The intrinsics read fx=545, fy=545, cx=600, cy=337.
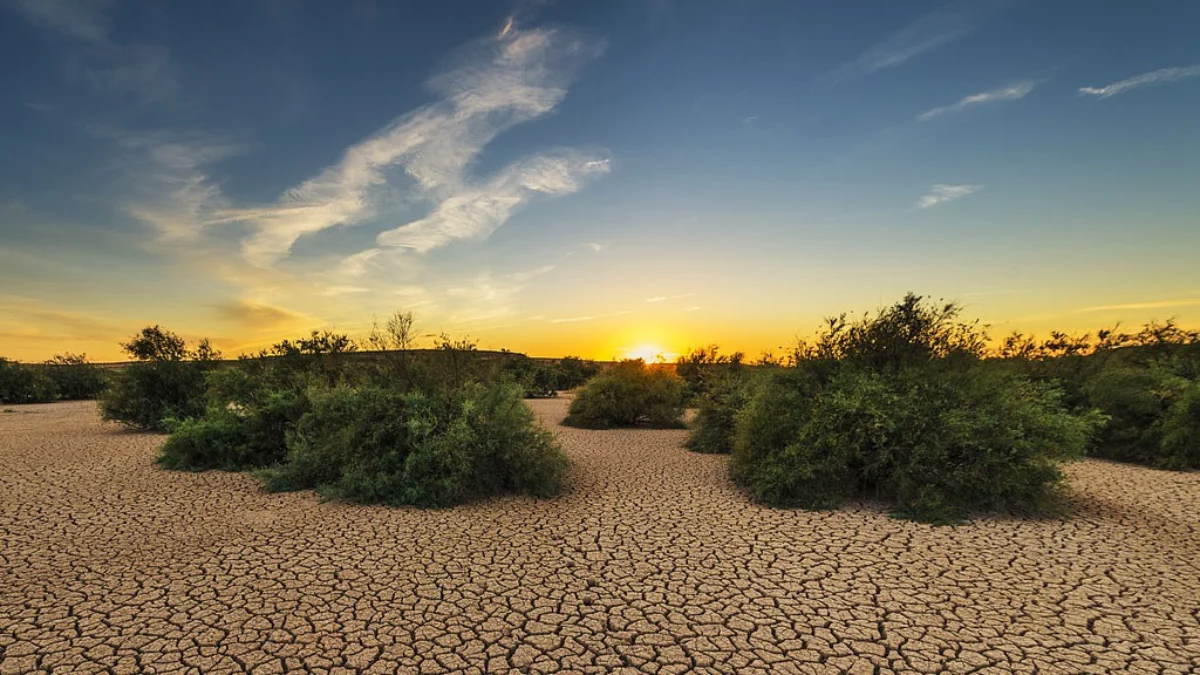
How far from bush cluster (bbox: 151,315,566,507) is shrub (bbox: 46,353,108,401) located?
2606 centimetres

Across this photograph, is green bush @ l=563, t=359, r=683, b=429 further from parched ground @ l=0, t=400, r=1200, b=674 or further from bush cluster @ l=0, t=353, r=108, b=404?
bush cluster @ l=0, t=353, r=108, b=404

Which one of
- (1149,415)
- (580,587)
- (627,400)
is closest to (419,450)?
(580,587)

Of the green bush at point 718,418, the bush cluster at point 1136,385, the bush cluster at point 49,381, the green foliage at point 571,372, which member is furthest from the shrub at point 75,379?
the bush cluster at point 1136,385

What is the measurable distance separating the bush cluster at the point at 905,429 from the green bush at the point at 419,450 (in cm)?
382

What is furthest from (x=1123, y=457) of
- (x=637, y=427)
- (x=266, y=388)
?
(x=266, y=388)

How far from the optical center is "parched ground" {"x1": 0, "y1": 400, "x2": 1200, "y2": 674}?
4.18 meters

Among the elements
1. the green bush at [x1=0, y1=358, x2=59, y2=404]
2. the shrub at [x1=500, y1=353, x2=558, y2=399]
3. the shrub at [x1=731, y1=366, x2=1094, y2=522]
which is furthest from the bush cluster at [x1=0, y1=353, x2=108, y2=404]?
the shrub at [x1=731, y1=366, x2=1094, y2=522]

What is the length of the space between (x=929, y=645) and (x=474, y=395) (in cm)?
727

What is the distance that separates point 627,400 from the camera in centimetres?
1788

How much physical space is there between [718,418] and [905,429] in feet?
18.7

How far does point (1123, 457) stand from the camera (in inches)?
484

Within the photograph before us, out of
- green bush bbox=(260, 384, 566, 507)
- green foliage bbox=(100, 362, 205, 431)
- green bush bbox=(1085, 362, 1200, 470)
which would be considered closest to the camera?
green bush bbox=(260, 384, 566, 507)

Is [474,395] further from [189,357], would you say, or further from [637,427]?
[189,357]

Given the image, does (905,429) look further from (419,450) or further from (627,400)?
(627,400)
